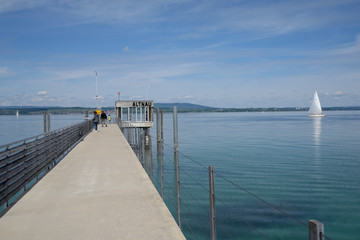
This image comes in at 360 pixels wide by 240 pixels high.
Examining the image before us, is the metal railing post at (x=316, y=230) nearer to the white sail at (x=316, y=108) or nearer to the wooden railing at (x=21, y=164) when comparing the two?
the wooden railing at (x=21, y=164)

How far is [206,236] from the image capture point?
1164cm

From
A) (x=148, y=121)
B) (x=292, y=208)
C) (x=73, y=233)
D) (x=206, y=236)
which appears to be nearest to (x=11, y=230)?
(x=73, y=233)

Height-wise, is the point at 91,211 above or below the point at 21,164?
below

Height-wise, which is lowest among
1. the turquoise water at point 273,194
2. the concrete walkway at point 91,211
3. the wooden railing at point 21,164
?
the turquoise water at point 273,194

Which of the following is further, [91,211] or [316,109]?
[316,109]

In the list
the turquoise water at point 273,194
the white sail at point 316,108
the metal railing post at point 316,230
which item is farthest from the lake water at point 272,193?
the white sail at point 316,108

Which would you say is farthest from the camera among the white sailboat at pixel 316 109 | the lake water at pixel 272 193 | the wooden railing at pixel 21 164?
the white sailboat at pixel 316 109

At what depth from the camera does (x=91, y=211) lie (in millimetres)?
5895

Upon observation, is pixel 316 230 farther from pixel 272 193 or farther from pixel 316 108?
pixel 316 108

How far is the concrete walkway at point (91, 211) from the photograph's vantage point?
4.81 m

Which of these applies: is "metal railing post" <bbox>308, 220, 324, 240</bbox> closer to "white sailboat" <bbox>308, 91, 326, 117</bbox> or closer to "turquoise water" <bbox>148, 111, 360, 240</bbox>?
"turquoise water" <bbox>148, 111, 360, 240</bbox>

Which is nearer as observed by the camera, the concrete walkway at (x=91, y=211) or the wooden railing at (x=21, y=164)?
the concrete walkway at (x=91, y=211)

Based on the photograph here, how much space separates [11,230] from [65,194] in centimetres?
222

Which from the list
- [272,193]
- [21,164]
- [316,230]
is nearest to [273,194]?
[272,193]
